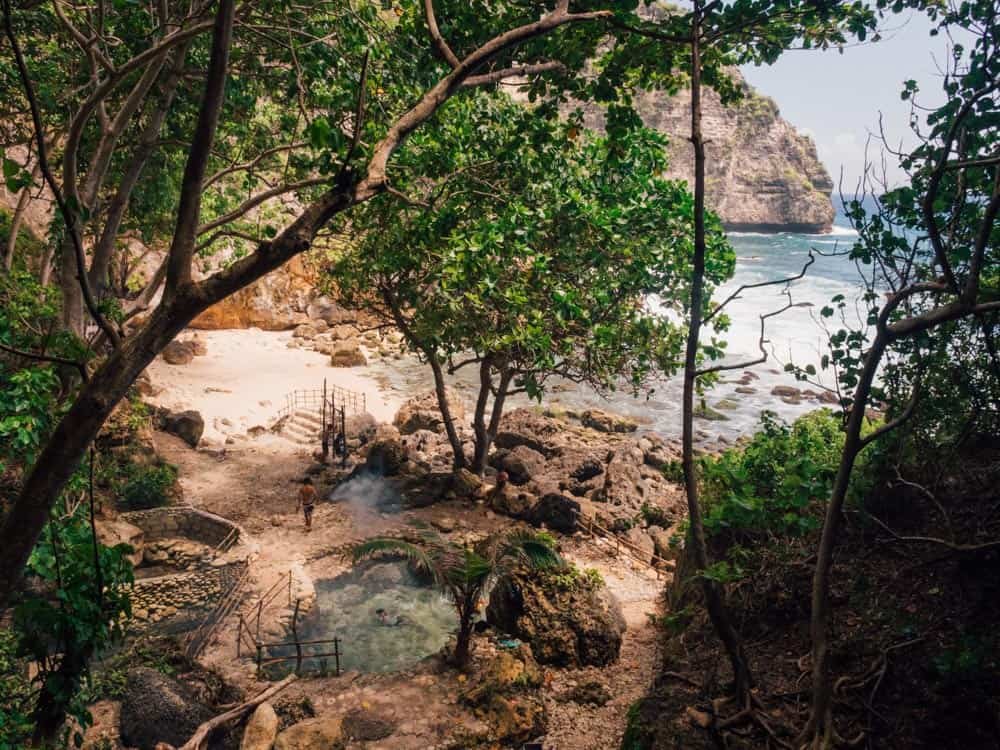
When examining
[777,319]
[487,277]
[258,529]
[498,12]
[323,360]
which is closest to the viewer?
[498,12]

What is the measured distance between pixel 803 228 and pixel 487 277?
81.1m

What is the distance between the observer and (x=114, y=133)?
24.9 ft

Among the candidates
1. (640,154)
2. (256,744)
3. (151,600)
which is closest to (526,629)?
(256,744)

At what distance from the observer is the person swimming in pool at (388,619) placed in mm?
10688

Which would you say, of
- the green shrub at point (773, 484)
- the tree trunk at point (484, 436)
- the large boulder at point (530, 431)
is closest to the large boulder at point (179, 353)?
the large boulder at point (530, 431)

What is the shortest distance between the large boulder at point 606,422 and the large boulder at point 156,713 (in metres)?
19.1

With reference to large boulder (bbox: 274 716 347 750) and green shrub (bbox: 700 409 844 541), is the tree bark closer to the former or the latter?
large boulder (bbox: 274 716 347 750)

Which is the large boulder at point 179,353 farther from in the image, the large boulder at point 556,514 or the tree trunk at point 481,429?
the large boulder at point 556,514

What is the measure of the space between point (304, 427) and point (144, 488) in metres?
7.90

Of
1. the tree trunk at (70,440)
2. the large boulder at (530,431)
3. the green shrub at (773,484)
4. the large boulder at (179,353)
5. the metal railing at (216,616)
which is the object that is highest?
the tree trunk at (70,440)

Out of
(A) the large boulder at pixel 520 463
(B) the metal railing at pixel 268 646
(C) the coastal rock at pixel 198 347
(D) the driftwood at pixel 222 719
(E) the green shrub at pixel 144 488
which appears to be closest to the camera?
(D) the driftwood at pixel 222 719

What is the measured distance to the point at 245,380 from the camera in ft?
85.6

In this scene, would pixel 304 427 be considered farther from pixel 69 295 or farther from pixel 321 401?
pixel 69 295

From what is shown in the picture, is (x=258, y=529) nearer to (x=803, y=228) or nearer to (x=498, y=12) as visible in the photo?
(x=498, y=12)
